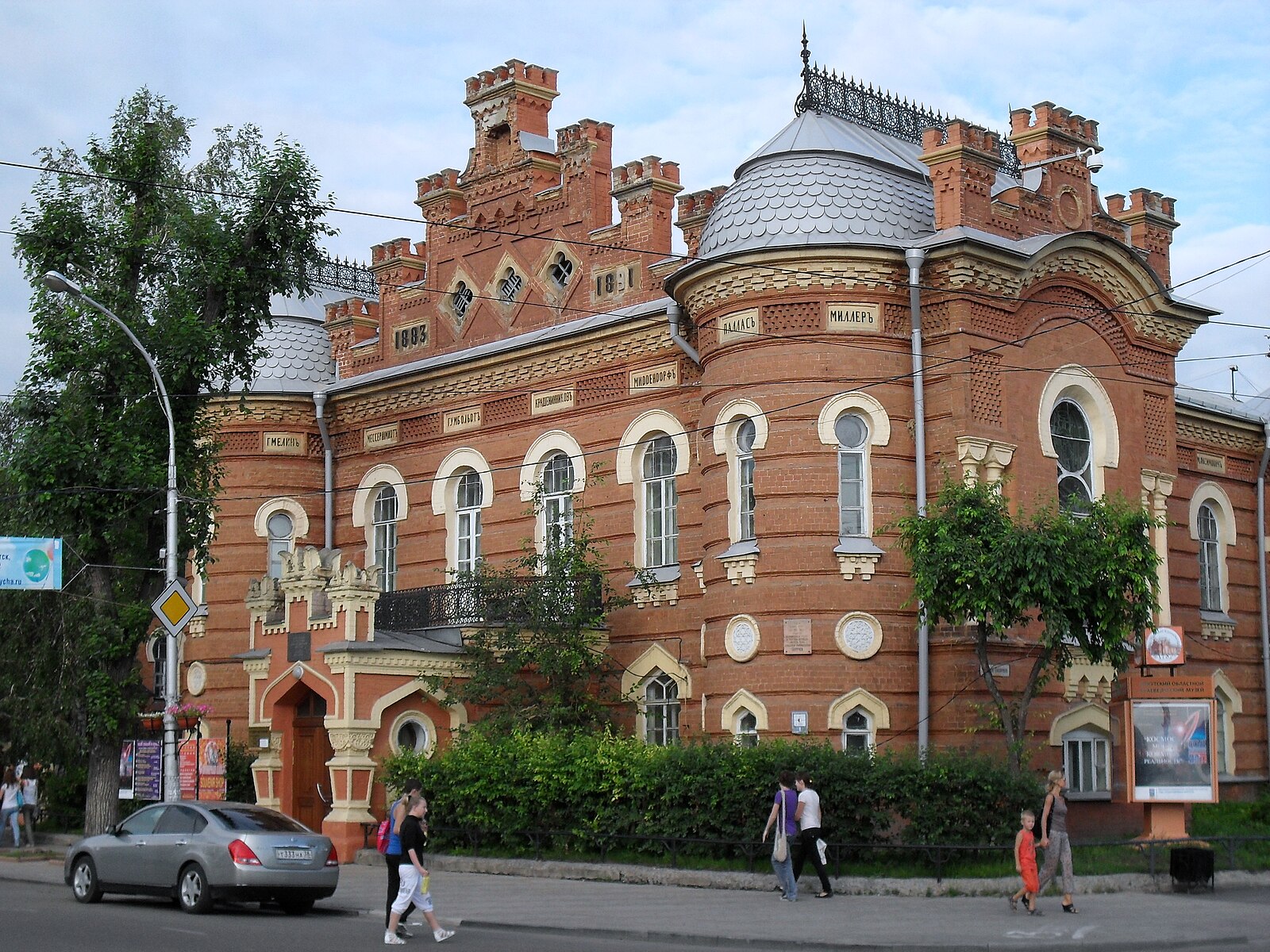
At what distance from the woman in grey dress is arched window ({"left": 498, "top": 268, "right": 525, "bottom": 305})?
14947mm

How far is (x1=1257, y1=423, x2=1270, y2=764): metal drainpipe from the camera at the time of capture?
30469 millimetres

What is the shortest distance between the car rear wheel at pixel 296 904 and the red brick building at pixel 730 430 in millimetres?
6120

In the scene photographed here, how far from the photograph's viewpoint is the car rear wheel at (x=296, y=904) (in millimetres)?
18188

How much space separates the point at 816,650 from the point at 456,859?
20.2 ft

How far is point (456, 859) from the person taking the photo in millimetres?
23453

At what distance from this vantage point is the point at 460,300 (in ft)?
100

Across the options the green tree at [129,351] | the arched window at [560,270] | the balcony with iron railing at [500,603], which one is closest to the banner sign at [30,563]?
the green tree at [129,351]

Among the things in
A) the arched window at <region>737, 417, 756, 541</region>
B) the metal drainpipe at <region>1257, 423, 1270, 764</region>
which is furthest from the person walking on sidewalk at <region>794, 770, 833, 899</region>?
the metal drainpipe at <region>1257, 423, 1270, 764</region>

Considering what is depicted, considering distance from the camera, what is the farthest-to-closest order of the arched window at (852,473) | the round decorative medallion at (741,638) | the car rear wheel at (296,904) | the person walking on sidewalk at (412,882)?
1. the arched window at (852,473)
2. the round decorative medallion at (741,638)
3. the car rear wheel at (296,904)
4. the person walking on sidewalk at (412,882)

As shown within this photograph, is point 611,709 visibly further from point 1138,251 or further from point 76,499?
point 1138,251

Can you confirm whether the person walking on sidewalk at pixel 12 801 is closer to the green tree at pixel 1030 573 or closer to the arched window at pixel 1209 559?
the green tree at pixel 1030 573

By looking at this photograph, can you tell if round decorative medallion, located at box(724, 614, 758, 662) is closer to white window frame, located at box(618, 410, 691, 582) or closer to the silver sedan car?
white window frame, located at box(618, 410, 691, 582)

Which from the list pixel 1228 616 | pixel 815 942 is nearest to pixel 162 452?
pixel 815 942

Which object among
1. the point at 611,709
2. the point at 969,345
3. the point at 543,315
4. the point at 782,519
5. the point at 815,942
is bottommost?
the point at 815,942
